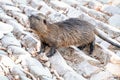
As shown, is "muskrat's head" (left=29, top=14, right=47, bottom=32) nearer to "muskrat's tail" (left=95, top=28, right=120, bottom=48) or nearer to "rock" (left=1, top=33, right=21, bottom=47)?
"rock" (left=1, top=33, right=21, bottom=47)

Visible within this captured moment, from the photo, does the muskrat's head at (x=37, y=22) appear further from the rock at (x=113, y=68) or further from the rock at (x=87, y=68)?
the rock at (x=113, y=68)

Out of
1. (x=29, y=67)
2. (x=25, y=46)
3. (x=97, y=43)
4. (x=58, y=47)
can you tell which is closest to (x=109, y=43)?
(x=97, y=43)

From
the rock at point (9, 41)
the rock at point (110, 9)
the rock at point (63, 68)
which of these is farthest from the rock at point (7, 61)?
the rock at point (110, 9)

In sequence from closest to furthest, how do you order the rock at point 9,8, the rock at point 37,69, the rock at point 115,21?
1. the rock at point 37,69
2. the rock at point 9,8
3. the rock at point 115,21

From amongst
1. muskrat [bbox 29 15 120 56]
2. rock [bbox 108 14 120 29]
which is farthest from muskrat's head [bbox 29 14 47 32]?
rock [bbox 108 14 120 29]

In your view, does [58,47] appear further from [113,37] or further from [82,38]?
[113,37]

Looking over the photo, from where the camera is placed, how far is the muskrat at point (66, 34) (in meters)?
7.50

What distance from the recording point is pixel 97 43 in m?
8.05

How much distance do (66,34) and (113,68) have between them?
1183mm

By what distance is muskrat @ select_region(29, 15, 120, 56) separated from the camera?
750cm

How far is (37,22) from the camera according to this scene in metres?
7.12

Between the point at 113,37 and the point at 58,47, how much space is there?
126 centimetres

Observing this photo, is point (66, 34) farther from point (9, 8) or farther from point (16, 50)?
point (9, 8)

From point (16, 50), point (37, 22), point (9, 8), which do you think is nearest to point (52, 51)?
point (37, 22)
